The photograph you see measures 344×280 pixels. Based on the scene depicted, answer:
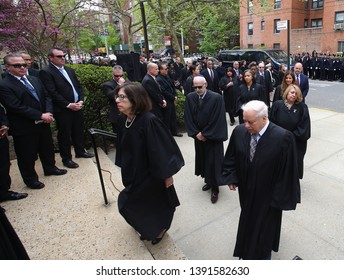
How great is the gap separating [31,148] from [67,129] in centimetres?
87

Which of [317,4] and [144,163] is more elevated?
[317,4]

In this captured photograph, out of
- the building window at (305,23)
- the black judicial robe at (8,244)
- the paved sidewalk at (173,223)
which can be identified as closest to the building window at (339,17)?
the building window at (305,23)

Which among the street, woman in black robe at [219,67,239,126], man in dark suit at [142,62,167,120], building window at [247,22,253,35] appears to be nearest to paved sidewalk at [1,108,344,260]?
man in dark suit at [142,62,167,120]

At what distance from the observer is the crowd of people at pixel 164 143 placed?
2.62 metres

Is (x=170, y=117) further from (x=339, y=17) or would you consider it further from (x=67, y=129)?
(x=339, y=17)

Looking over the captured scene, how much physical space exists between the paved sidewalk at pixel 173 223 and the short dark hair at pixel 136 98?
4.93 feet

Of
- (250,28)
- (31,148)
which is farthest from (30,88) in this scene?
(250,28)

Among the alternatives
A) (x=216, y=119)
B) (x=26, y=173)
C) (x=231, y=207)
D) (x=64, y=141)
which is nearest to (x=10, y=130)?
(x=26, y=173)

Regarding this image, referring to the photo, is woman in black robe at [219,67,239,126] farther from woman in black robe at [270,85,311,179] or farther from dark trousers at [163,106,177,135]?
woman in black robe at [270,85,311,179]

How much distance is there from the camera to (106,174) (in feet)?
16.8

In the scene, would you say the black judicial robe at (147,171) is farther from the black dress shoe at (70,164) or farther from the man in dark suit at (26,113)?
the black dress shoe at (70,164)

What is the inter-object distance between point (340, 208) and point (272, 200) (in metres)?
2.07

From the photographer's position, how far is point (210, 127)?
423 centimetres

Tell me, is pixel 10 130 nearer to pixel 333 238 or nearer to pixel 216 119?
pixel 216 119
